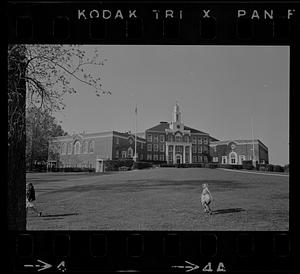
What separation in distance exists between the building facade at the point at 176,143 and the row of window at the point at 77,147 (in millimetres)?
558

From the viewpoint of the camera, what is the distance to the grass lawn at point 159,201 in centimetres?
294

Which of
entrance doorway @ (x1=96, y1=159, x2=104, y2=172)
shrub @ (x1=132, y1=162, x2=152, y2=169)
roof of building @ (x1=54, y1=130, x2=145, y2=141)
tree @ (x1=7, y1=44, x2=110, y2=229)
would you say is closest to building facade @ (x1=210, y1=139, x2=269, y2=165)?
shrub @ (x1=132, y1=162, x2=152, y2=169)

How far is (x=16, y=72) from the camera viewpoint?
122 inches

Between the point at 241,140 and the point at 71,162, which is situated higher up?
the point at 241,140

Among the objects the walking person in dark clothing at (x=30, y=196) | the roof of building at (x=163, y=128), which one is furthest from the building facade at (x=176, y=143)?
the walking person in dark clothing at (x=30, y=196)

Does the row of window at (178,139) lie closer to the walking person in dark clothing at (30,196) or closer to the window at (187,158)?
the window at (187,158)
